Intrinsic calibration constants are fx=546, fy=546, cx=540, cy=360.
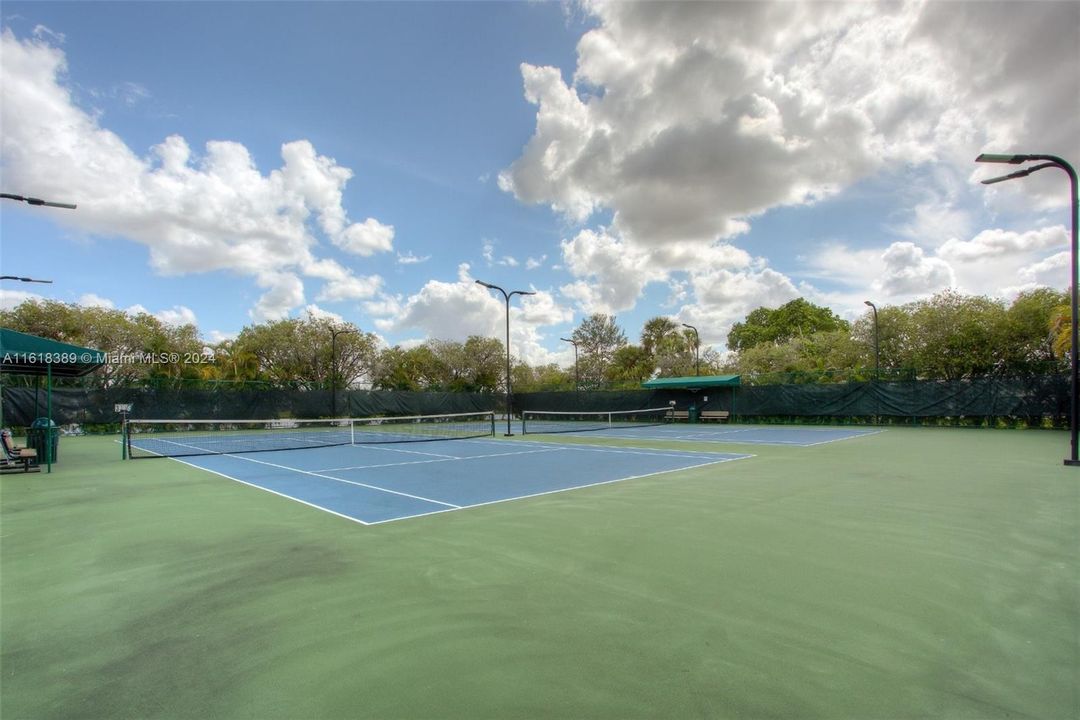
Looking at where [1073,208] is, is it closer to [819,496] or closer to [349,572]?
[819,496]

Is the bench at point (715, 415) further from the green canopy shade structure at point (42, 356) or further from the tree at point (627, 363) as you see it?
the green canopy shade structure at point (42, 356)

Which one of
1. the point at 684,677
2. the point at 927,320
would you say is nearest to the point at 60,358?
the point at 684,677

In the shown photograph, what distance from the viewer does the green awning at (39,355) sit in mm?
10680

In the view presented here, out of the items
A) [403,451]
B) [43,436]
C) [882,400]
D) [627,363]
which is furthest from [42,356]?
[627,363]

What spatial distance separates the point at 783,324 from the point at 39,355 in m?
70.0

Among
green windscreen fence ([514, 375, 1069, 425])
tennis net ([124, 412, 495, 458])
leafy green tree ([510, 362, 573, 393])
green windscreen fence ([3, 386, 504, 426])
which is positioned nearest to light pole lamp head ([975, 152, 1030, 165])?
tennis net ([124, 412, 495, 458])

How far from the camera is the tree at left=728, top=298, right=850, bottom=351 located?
66.4 meters

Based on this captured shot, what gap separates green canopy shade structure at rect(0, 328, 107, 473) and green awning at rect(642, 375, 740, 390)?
79.7 ft

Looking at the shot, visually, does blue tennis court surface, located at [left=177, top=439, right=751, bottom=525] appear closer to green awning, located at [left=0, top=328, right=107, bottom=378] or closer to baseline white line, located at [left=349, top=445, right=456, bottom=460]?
baseline white line, located at [left=349, top=445, right=456, bottom=460]

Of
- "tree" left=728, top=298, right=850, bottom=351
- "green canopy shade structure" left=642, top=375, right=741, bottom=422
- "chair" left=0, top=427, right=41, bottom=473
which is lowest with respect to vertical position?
"chair" left=0, top=427, right=41, bottom=473

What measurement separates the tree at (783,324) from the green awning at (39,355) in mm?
62920

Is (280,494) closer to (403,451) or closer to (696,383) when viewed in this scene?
(403,451)

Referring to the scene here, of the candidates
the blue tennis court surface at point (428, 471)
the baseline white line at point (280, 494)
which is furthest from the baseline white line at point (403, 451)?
the baseline white line at point (280, 494)

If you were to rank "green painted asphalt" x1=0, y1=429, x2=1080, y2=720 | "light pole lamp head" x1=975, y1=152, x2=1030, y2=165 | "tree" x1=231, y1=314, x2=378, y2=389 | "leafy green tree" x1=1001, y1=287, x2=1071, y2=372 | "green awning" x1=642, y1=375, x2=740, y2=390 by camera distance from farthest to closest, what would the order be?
1. "tree" x1=231, y1=314, x2=378, y2=389
2. "green awning" x1=642, y1=375, x2=740, y2=390
3. "leafy green tree" x1=1001, y1=287, x2=1071, y2=372
4. "light pole lamp head" x1=975, y1=152, x2=1030, y2=165
5. "green painted asphalt" x1=0, y1=429, x2=1080, y2=720
